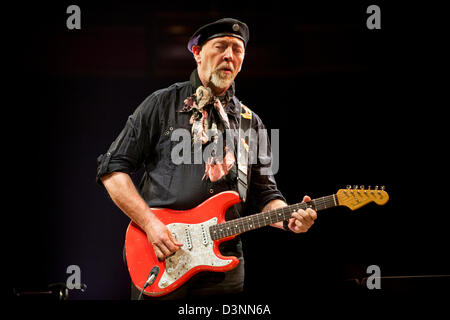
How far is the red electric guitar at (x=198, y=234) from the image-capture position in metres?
2.03

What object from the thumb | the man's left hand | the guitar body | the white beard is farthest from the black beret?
the thumb

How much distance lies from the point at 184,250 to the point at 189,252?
3cm

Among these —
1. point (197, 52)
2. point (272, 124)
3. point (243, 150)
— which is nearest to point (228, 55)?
point (197, 52)

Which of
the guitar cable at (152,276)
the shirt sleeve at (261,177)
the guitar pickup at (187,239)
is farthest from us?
the shirt sleeve at (261,177)

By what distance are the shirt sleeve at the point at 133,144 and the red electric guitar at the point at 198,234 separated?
12.0 inches

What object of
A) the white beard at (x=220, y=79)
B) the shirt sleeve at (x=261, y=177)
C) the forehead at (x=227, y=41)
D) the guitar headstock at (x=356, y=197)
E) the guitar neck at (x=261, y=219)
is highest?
the forehead at (x=227, y=41)

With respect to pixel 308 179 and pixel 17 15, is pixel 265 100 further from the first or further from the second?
pixel 17 15

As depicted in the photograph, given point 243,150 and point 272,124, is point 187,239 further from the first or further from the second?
point 272,124

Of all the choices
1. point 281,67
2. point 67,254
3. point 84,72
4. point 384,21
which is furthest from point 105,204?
point 384,21

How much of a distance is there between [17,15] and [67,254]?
1938 millimetres

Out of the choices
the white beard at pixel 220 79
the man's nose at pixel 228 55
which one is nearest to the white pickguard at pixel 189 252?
the white beard at pixel 220 79

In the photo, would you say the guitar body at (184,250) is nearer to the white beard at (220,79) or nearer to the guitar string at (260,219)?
the guitar string at (260,219)

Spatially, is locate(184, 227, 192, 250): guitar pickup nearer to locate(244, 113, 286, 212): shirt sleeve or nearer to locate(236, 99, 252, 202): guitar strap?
locate(236, 99, 252, 202): guitar strap

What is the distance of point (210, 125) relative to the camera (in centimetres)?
233
